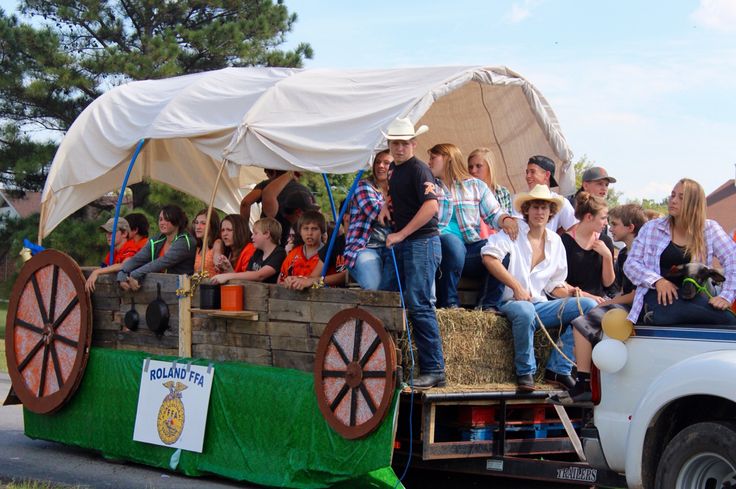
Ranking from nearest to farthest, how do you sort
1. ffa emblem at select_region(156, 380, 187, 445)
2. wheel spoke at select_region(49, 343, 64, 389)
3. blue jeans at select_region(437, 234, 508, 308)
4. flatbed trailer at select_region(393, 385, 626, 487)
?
flatbed trailer at select_region(393, 385, 626, 487) < blue jeans at select_region(437, 234, 508, 308) < ffa emblem at select_region(156, 380, 187, 445) < wheel spoke at select_region(49, 343, 64, 389)

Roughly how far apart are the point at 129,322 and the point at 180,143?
11.0 ft

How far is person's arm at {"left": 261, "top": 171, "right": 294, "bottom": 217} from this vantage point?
11180mm

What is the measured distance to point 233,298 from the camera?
28.5ft

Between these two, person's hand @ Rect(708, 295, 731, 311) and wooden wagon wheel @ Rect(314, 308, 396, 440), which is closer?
person's hand @ Rect(708, 295, 731, 311)

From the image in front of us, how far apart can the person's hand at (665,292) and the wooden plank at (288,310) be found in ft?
9.26

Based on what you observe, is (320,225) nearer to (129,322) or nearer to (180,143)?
(129,322)

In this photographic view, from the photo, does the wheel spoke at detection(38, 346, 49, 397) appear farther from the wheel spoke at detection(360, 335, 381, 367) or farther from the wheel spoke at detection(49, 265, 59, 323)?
the wheel spoke at detection(360, 335, 381, 367)

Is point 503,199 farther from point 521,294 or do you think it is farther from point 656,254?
point 656,254

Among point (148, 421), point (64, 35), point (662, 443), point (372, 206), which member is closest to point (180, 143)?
point (148, 421)

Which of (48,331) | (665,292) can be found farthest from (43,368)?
(665,292)

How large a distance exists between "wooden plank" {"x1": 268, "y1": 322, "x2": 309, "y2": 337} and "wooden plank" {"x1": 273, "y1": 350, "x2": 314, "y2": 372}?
14 centimetres

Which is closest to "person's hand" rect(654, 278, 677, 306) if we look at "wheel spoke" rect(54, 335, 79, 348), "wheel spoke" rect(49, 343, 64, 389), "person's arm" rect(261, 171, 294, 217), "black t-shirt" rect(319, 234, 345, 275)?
"black t-shirt" rect(319, 234, 345, 275)

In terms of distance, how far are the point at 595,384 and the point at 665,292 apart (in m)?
0.69

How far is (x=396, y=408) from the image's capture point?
7.28 metres
